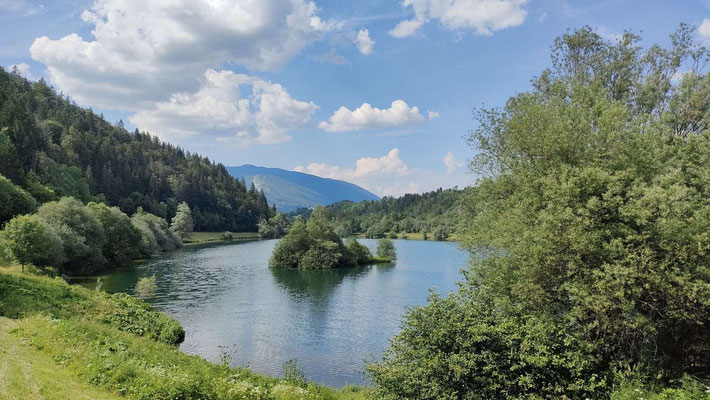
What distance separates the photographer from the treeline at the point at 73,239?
41250 millimetres

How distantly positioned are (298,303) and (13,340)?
37889 mm

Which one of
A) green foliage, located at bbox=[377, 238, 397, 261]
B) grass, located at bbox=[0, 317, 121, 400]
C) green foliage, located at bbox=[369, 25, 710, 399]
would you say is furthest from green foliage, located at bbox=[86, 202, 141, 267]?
green foliage, located at bbox=[369, 25, 710, 399]

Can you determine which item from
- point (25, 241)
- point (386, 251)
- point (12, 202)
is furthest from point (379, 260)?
point (25, 241)

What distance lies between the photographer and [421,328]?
18.6m

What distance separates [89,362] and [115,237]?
70263 millimetres

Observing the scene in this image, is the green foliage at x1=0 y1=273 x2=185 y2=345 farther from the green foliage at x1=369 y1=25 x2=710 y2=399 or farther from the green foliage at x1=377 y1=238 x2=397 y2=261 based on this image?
the green foliage at x1=377 y1=238 x2=397 y2=261

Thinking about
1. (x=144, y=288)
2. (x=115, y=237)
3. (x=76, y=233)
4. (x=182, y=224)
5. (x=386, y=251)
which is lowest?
(x=144, y=288)

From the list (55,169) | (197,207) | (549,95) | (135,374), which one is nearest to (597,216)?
(549,95)

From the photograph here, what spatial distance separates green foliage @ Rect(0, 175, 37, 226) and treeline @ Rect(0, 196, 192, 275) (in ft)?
9.01

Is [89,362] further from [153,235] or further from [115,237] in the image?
[153,235]

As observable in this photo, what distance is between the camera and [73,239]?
188 ft

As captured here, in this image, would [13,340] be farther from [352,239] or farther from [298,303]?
[352,239]

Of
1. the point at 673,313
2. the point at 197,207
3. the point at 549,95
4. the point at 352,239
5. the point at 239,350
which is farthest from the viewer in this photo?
the point at 197,207

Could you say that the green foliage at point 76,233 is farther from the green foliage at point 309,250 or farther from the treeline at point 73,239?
the green foliage at point 309,250
